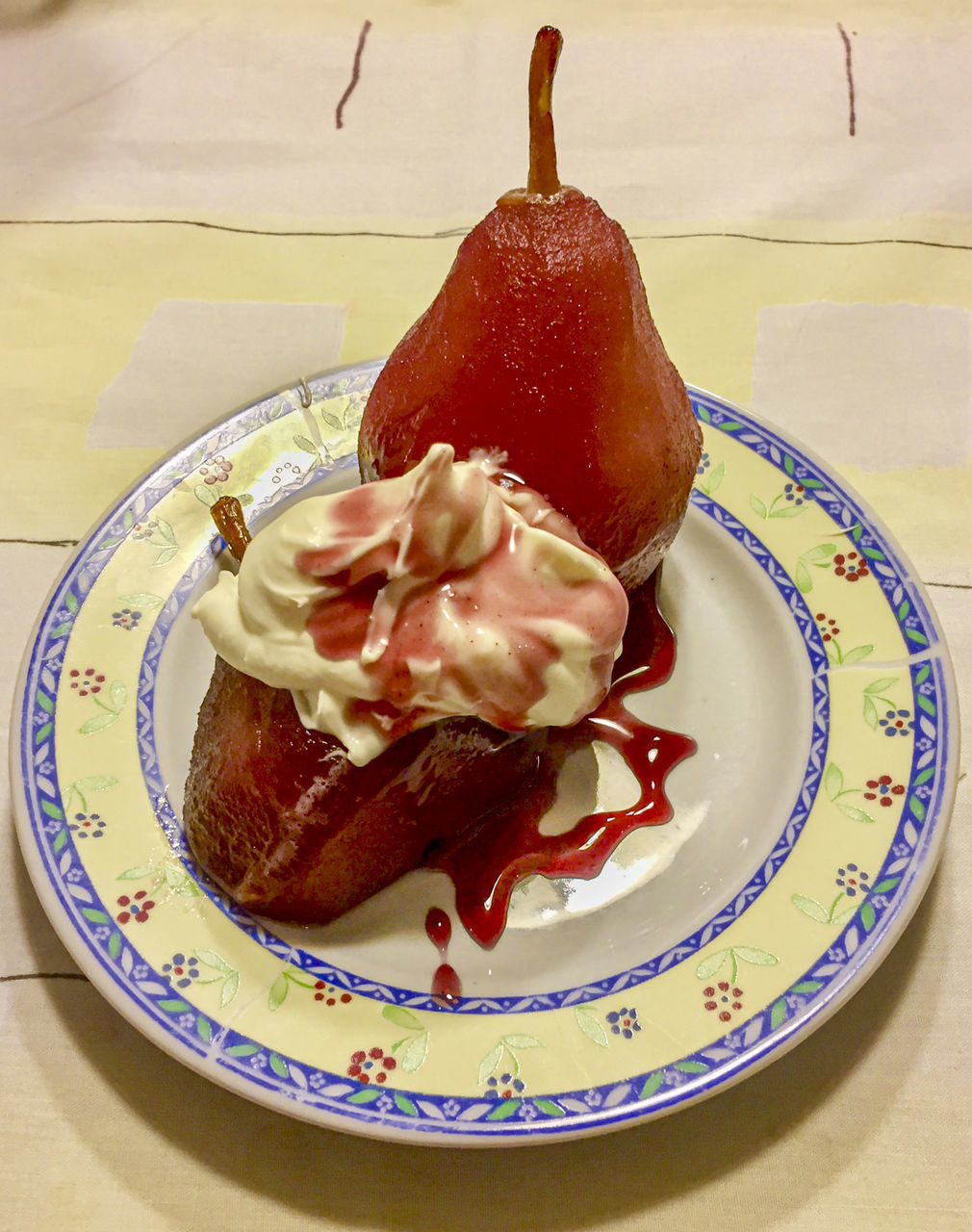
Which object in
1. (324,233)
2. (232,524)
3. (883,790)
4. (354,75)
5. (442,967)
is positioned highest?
(354,75)

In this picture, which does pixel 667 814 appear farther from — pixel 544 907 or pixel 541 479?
pixel 541 479

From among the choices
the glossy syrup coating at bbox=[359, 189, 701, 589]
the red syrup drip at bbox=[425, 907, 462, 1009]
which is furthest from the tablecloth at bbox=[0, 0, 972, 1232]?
the glossy syrup coating at bbox=[359, 189, 701, 589]

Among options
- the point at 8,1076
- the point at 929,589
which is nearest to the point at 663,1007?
the point at 8,1076

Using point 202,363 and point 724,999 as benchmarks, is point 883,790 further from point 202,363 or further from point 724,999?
point 202,363

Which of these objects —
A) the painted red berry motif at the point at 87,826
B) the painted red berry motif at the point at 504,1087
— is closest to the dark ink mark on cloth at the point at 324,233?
the painted red berry motif at the point at 87,826

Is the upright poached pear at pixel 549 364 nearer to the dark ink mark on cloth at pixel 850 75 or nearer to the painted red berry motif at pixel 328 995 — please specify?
the painted red berry motif at pixel 328 995

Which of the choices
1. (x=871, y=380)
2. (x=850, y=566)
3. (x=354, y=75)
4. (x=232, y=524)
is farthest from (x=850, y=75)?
(x=232, y=524)
